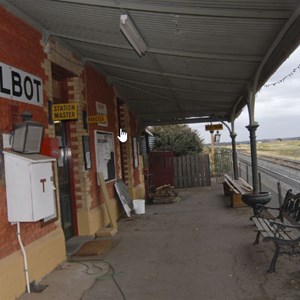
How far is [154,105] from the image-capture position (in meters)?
14.3

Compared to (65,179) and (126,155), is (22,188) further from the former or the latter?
(126,155)

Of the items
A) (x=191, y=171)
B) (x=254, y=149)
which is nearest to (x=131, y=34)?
(x=254, y=149)

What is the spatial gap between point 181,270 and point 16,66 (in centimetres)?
350

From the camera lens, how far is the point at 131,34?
18.1ft

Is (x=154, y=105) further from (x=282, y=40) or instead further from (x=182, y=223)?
(x=282, y=40)

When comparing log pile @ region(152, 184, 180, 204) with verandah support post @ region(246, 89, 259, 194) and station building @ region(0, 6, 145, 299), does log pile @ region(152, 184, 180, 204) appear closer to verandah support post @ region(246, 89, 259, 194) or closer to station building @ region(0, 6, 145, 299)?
station building @ region(0, 6, 145, 299)

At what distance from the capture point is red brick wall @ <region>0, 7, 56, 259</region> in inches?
205

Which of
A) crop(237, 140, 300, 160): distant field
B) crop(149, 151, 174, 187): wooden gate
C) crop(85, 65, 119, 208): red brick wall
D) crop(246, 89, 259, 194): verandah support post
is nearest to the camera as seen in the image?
crop(246, 89, 259, 194): verandah support post

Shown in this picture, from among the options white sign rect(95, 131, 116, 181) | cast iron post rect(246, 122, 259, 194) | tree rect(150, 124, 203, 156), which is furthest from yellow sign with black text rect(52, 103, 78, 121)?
tree rect(150, 124, 203, 156)

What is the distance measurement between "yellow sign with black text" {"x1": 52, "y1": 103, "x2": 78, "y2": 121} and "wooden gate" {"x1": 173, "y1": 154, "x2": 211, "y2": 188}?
46.9 feet

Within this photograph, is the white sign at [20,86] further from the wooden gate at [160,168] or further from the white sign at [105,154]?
the wooden gate at [160,168]

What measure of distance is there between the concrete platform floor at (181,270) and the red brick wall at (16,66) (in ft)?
2.19

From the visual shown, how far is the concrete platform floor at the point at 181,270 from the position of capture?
5293 mm

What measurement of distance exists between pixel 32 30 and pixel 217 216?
6621mm
